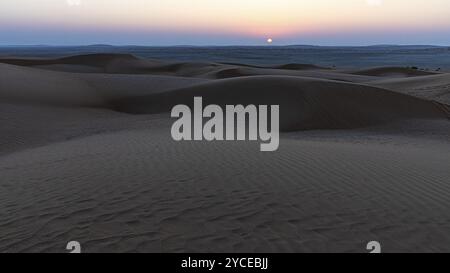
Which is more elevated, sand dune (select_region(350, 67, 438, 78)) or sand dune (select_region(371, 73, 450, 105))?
sand dune (select_region(350, 67, 438, 78))

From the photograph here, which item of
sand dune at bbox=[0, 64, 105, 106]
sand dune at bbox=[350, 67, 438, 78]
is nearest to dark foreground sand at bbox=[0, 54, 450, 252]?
sand dune at bbox=[0, 64, 105, 106]

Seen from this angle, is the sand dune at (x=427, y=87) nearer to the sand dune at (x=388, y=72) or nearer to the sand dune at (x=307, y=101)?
the sand dune at (x=307, y=101)

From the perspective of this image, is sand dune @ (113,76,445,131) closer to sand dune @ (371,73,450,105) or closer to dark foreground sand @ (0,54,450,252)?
dark foreground sand @ (0,54,450,252)

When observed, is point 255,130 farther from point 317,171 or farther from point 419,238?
point 419,238

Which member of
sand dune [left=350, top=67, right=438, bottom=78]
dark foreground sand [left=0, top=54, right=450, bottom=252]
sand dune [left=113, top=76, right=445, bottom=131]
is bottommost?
dark foreground sand [left=0, top=54, right=450, bottom=252]

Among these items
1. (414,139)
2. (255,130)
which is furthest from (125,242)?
(414,139)

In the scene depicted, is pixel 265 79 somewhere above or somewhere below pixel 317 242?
above

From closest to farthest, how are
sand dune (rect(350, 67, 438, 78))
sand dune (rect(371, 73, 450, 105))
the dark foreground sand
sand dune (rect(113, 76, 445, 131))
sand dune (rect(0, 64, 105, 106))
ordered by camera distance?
the dark foreground sand
sand dune (rect(113, 76, 445, 131))
sand dune (rect(0, 64, 105, 106))
sand dune (rect(371, 73, 450, 105))
sand dune (rect(350, 67, 438, 78))

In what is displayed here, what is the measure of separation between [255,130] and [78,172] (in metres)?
5.04

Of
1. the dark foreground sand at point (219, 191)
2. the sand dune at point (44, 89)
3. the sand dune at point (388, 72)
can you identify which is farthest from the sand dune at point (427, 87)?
the sand dune at point (388, 72)

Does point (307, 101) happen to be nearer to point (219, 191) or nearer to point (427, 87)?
point (427, 87)

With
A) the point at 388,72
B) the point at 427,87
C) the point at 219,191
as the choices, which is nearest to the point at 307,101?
the point at 427,87

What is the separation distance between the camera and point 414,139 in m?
10.2

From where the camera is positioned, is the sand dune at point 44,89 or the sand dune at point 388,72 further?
the sand dune at point 388,72
